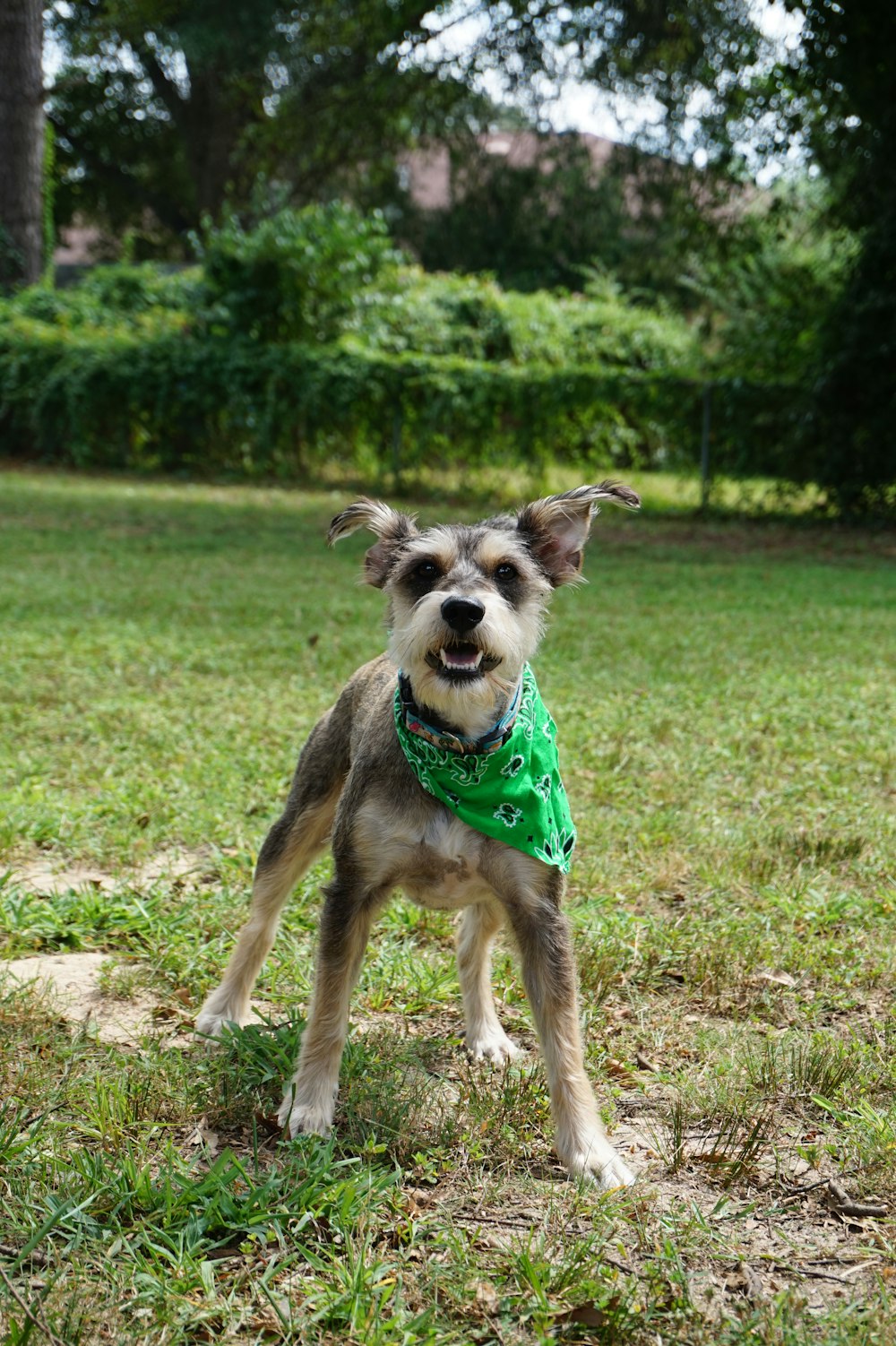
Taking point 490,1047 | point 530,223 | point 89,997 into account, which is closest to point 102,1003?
→ point 89,997

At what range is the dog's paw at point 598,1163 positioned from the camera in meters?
2.77

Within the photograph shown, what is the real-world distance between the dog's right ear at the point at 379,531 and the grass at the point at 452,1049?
1.40 metres

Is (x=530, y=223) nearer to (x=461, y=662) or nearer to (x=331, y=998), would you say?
(x=461, y=662)

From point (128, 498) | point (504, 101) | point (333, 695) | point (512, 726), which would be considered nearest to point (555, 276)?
point (504, 101)

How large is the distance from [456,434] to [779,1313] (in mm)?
16767

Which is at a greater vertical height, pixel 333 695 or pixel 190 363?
pixel 190 363

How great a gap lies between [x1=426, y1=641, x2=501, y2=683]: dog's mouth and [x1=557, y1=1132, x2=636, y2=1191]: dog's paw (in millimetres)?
1208

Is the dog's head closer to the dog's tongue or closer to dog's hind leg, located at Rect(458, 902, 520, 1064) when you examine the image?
the dog's tongue

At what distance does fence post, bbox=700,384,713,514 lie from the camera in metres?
16.7

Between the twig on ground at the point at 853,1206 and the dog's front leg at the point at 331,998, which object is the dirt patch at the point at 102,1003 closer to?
the dog's front leg at the point at 331,998

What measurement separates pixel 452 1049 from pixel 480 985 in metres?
0.22

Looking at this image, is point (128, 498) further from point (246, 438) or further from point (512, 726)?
point (512, 726)

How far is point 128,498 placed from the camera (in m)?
16.8

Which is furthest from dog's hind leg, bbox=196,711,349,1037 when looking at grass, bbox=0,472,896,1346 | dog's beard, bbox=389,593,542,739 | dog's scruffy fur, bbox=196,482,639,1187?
dog's beard, bbox=389,593,542,739
